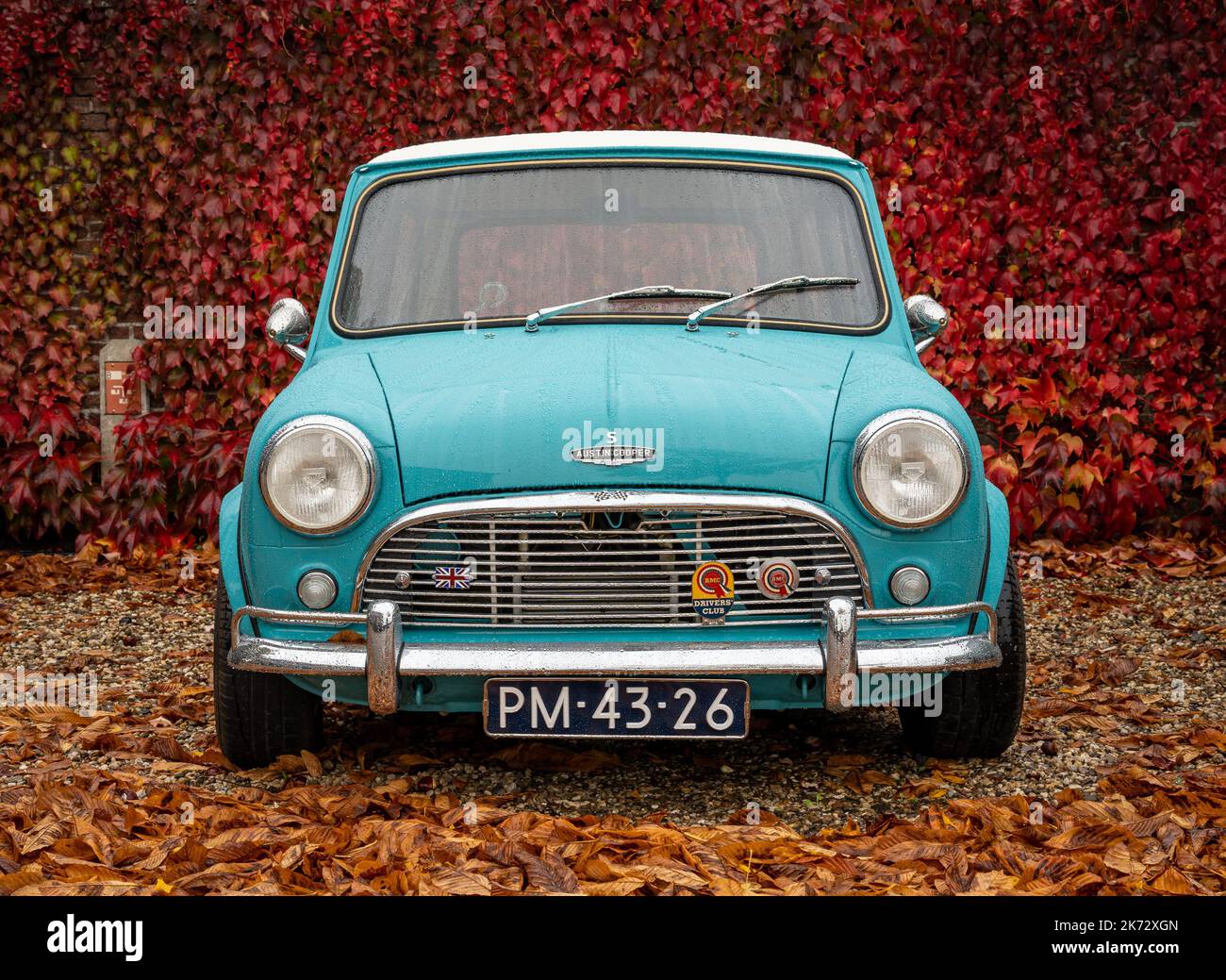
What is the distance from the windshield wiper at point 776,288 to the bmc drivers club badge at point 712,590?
0.82 m

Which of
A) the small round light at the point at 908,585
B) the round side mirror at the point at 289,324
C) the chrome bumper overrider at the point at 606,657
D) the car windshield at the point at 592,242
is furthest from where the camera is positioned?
the round side mirror at the point at 289,324

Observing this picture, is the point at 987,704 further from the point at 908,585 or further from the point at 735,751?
the point at 735,751

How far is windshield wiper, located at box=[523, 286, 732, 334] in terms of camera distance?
3469 millimetres

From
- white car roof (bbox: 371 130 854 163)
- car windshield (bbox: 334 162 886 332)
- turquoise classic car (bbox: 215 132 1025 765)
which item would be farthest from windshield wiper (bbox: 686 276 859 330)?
white car roof (bbox: 371 130 854 163)

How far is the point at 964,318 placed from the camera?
248 inches

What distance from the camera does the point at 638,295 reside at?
11.5 ft

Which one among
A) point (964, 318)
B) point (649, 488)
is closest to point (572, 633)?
point (649, 488)

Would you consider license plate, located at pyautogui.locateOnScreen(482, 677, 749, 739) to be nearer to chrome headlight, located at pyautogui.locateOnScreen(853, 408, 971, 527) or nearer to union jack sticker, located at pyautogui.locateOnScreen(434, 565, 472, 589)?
union jack sticker, located at pyautogui.locateOnScreen(434, 565, 472, 589)

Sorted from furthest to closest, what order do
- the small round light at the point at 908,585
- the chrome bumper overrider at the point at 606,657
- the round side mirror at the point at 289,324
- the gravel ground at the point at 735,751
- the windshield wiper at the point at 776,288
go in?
the round side mirror at the point at 289,324
the windshield wiper at the point at 776,288
the gravel ground at the point at 735,751
the small round light at the point at 908,585
the chrome bumper overrider at the point at 606,657

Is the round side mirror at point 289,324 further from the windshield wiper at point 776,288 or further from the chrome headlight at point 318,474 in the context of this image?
the windshield wiper at point 776,288

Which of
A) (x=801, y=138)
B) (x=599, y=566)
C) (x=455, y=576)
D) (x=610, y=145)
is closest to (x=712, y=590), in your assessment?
(x=599, y=566)

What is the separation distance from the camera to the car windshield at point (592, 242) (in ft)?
11.7

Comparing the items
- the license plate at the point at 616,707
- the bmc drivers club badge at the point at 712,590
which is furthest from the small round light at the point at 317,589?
the bmc drivers club badge at the point at 712,590

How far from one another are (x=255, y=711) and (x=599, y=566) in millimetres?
956
